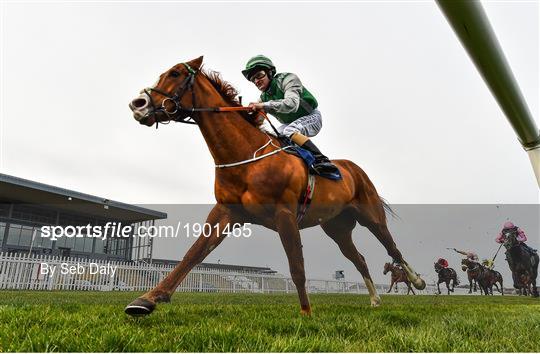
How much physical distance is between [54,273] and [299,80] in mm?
19917

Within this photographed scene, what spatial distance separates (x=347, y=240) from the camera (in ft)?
21.0

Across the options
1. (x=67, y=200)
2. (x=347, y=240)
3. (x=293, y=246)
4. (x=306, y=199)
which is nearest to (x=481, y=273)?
(x=347, y=240)

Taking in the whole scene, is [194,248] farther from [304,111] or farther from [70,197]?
[70,197]

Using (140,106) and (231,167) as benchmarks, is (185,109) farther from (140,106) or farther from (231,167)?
(231,167)

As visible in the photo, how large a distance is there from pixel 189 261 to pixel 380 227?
366cm

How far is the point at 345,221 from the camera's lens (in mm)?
6340

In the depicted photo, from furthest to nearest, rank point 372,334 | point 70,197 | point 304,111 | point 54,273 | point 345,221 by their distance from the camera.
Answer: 1. point 70,197
2. point 54,273
3. point 345,221
4. point 304,111
5. point 372,334

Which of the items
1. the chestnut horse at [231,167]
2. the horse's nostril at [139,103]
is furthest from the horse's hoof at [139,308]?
the horse's nostril at [139,103]

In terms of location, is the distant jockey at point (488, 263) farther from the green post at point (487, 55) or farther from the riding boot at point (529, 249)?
the green post at point (487, 55)

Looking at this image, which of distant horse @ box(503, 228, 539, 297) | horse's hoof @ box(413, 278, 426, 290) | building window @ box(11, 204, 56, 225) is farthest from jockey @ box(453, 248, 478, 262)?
building window @ box(11, 204, 56, 225)

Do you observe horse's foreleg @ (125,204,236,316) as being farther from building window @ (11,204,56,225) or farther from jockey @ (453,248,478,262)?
building window @ (11,204,56,225)

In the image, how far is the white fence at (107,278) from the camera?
18922 millimetres

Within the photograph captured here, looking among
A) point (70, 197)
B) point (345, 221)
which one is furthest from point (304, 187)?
point (70, 197)

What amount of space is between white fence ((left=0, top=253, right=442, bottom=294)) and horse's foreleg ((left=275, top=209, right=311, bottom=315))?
709 inches
